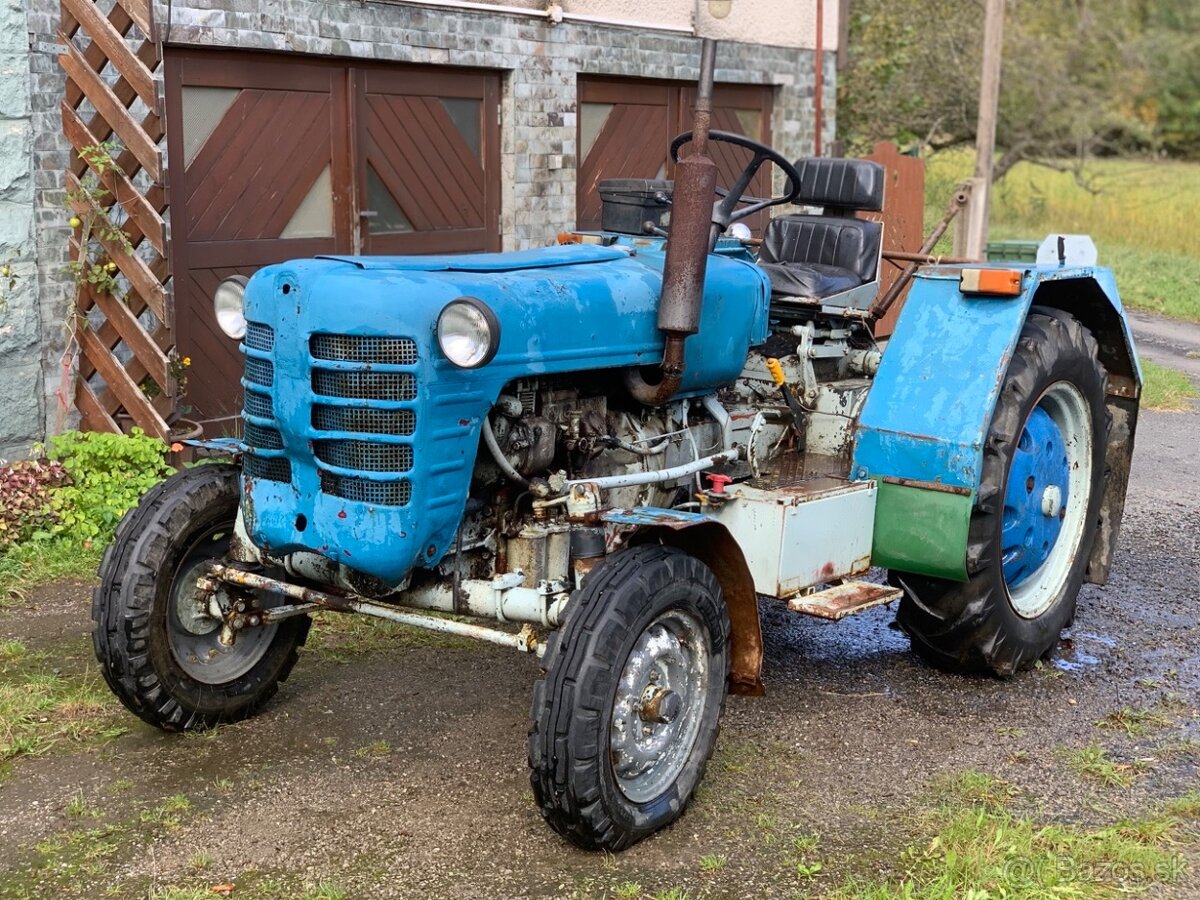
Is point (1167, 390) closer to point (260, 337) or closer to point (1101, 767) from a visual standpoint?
point (1101, 767)

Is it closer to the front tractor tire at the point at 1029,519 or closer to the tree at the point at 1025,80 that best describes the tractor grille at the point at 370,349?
the front tractor tire at the point at 1029,519

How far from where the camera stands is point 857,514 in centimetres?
456

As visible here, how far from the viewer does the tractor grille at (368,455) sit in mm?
3682

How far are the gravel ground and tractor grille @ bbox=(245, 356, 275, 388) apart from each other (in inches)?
44.8

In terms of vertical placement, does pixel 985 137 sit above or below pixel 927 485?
above

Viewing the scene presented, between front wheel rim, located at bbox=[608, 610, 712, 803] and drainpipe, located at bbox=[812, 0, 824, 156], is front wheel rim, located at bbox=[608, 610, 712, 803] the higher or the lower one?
the lower one

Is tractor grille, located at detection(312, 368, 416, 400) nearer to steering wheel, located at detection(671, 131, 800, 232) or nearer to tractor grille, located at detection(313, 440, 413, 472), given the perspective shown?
tractor grille, located at detection(313, 440, 413, 472)

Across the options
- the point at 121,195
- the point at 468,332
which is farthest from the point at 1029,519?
the point at 121,195

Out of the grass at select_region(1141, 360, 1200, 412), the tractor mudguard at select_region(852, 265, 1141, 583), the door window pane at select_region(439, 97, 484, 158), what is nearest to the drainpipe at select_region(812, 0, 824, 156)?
the grass at select_region(1141, 360, 1200, 412)

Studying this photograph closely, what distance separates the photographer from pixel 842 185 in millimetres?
5738

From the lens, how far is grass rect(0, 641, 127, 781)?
4375 millimetres

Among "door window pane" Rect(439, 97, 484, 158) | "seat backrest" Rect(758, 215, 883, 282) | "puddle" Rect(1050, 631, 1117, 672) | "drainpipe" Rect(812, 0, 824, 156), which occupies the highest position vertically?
"drainpipe" Rect(812, 0, 824, 156)

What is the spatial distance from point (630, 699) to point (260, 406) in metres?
1.27

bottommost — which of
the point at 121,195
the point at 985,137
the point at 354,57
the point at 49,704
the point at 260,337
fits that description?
the point at 49,704
